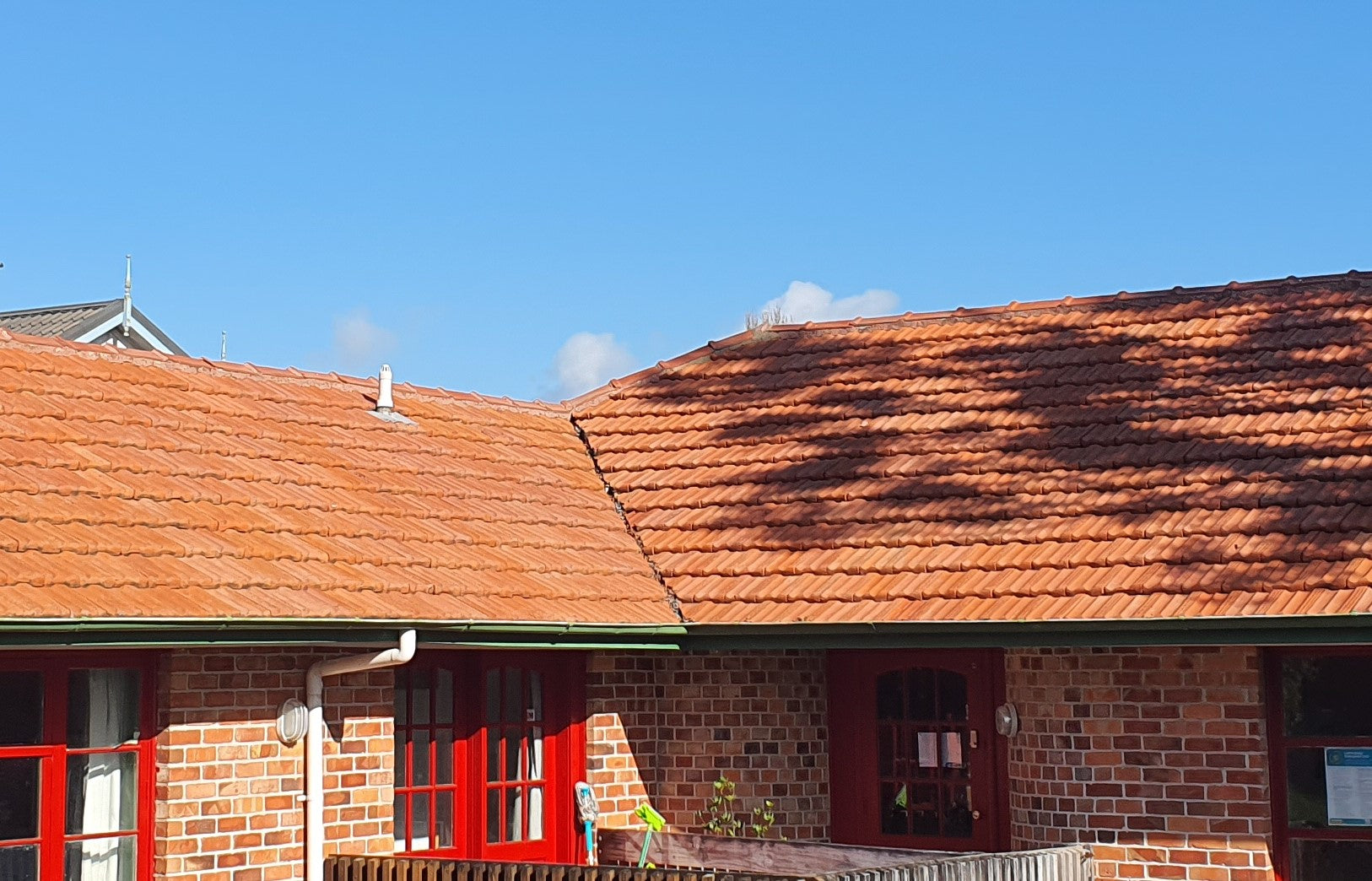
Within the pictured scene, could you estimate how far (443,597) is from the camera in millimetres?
11438

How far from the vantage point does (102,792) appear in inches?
393

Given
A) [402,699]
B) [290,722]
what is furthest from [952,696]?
[290,722]

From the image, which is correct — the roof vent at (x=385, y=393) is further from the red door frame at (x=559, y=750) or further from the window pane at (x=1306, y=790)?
the window pane at (x=1306, y=790)

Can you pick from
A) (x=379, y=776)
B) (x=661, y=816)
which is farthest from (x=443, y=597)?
(x=661, y=816)

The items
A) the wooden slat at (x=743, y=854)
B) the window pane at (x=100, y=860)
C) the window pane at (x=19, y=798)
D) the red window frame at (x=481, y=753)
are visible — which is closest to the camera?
the window pane at (x=19, y=798)

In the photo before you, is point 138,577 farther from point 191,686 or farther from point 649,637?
point 649,637

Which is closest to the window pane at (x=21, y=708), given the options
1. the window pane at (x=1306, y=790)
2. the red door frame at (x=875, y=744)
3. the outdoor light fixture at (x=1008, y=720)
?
the red door frame at (x=875, y=744)

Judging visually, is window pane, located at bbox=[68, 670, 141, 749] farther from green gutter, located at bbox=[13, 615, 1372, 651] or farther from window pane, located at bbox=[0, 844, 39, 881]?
green gutter, located at bbox=[13, 615, 1372, 651]

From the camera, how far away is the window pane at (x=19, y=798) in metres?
9.54

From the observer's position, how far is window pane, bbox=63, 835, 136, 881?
9.80 meters

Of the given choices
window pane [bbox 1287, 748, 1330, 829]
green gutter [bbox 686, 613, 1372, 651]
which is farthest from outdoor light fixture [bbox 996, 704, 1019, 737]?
window pane [bbox 1287, 748, 1330, 829]

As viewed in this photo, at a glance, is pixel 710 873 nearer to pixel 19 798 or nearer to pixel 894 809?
pixel 19 798

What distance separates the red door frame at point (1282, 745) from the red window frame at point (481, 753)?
15.9ft

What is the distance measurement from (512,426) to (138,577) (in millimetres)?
6518
